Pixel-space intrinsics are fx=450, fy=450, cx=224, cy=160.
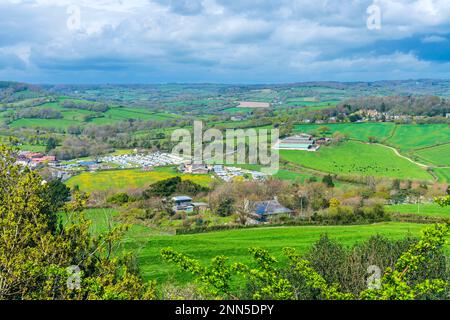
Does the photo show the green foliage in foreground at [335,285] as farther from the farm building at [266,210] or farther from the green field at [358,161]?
the green field at [358,161]

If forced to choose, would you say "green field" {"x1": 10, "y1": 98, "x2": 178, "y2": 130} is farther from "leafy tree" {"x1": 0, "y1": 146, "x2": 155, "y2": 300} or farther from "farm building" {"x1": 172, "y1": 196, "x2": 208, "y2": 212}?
"leafy tree" {"x1": 0, "y1": 146, "x2": 155, "y2": 300}

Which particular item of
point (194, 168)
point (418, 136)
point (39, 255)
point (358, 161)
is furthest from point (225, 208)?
point (418, 136)

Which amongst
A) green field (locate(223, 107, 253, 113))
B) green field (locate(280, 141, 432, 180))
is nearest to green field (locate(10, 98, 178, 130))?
green field (locate(223, 107, 253, 113))

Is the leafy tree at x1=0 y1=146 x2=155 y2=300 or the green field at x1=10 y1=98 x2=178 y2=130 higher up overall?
the leafy tree at x1=0 y1=146 x2=155 y2=300

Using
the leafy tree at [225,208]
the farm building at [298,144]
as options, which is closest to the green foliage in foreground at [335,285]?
the leafy tree at [225,208]

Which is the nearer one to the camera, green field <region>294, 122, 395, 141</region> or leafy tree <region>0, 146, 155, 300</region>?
leafy tree <region>0, 146, 155, 300</region>

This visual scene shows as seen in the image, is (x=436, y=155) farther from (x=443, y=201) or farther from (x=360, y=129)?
(x=443, y=201)

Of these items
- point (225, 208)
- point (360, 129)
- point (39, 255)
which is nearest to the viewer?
point (39, 255)
